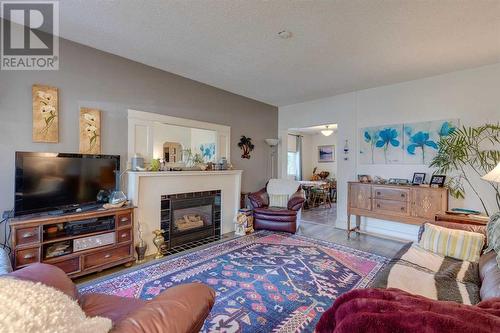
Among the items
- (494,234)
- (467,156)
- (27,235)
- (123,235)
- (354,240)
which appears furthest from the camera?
(354,240)

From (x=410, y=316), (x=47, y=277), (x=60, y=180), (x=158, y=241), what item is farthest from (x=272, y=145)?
(x=410, y=316)

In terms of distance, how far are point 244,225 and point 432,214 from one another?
286 centimetres

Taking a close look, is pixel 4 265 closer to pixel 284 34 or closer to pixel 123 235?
pixel 123 235

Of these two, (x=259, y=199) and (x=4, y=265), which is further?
(x=259, y=199)

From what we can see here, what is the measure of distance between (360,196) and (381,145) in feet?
3.38

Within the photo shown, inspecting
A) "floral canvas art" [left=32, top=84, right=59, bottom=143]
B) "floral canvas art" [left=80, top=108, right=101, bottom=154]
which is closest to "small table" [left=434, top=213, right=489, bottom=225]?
"floral canvas art" [left=80, top=108, right=101, bottom=154]

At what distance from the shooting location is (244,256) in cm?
315

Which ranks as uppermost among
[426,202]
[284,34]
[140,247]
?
[284,34]

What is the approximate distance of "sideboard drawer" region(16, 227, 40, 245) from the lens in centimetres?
218

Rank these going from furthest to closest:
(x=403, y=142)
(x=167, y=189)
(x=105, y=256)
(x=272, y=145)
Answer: (x=272, y=145), (x=403, y=142), (x=167, y=189), (x=105, y=256)

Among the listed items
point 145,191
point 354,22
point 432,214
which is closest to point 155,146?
point 145,191

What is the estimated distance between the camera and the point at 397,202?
372 centimetres

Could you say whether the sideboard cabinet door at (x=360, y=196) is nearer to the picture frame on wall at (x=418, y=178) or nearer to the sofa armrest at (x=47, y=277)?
the picture frame on wall at (x=418, y=178)

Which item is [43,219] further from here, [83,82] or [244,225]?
[244,225]
